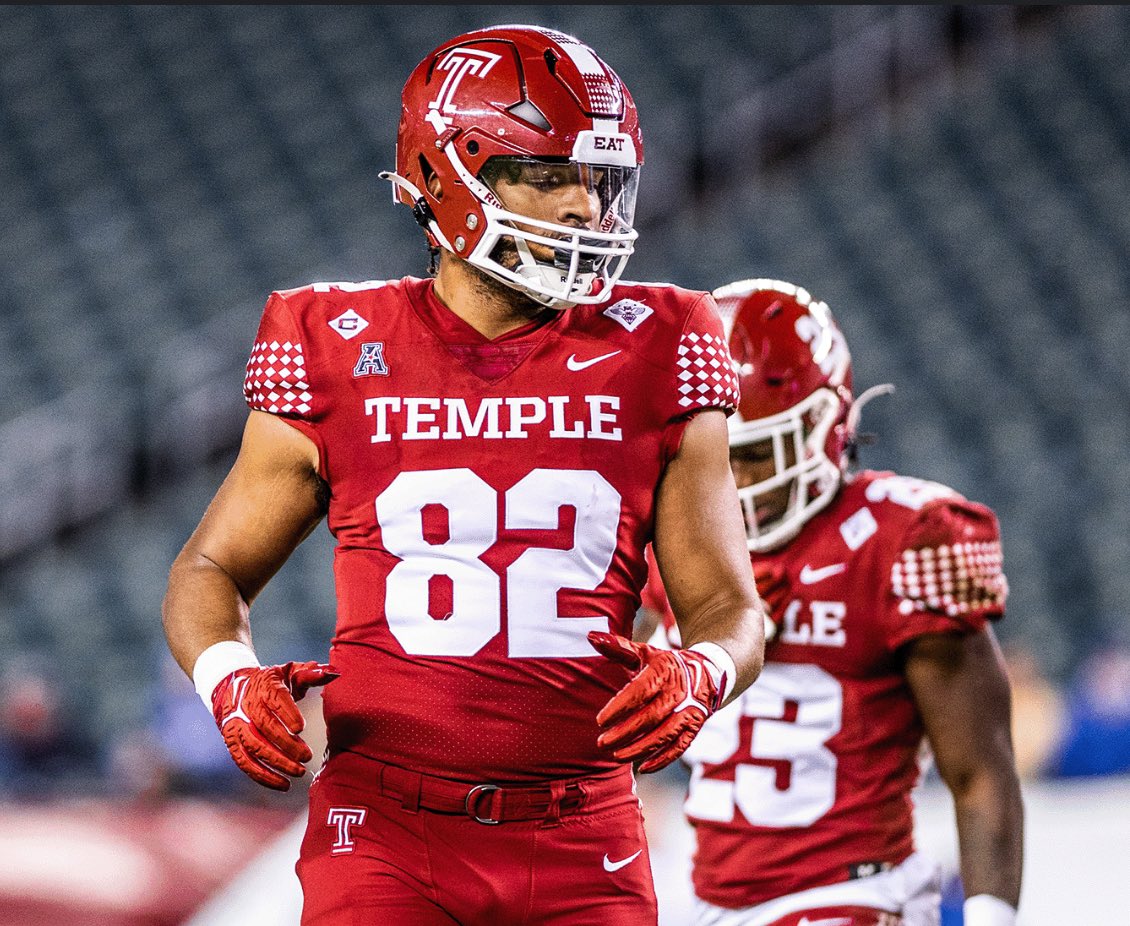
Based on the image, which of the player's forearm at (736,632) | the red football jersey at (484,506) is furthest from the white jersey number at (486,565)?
the player's forearm at (736,632)

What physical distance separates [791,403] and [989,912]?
0.88m

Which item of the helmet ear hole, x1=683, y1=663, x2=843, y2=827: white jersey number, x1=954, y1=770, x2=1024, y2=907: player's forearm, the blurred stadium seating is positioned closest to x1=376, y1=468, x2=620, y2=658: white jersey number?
the helmet ear hole

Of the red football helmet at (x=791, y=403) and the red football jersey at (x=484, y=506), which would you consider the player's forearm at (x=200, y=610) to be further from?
the red football helmet at (x=791, y=403)

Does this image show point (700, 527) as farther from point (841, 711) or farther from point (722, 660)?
point (841, 711)

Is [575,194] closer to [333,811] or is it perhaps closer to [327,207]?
[333,811]

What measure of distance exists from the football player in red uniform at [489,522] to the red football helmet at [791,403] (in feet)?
2.06

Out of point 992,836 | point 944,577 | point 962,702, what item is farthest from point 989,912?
point 944,577

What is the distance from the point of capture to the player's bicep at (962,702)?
264 centimetres

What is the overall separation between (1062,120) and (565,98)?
28.1 ft

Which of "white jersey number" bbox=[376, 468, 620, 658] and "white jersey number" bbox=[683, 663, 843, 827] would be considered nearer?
"white jersey number" bbox=[376, 468, 620, 658]

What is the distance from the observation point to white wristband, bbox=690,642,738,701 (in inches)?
78.0

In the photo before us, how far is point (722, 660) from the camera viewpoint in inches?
78.4

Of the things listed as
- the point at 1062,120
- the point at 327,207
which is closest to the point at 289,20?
the point at 327,207

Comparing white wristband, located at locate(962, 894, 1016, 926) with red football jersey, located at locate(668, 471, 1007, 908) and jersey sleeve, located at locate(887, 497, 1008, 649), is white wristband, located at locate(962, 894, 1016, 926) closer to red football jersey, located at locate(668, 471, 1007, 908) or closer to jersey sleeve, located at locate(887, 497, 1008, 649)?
red football jersey, located at locate(668, 471, 1007, 908)
